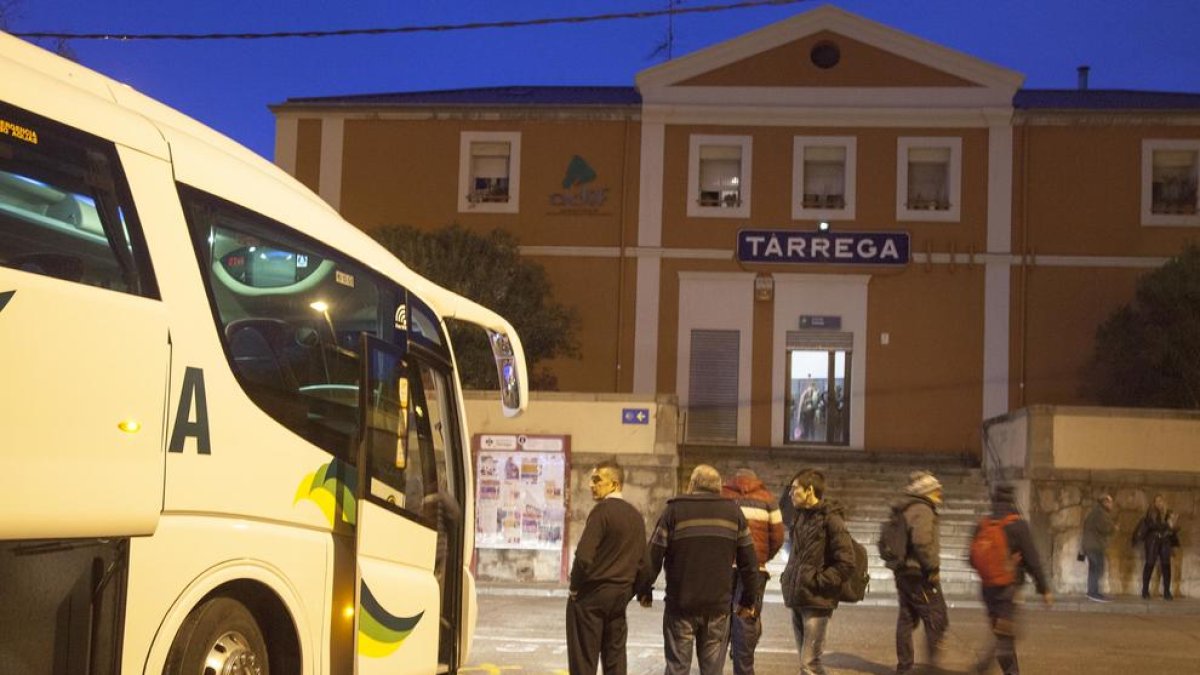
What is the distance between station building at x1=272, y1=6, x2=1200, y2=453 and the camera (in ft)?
91.2

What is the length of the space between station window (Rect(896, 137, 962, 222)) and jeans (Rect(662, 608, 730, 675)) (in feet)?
67.5

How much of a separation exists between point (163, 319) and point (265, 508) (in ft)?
3.82

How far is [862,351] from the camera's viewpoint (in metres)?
28.0

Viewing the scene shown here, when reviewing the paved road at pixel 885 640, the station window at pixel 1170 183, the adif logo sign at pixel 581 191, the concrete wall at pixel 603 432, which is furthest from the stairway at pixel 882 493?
the station window at pixel 1170 183

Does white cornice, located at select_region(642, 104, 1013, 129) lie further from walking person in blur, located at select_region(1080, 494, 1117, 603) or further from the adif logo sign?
walking person in blur, located at select_region(1080, 494, 1117, 603)

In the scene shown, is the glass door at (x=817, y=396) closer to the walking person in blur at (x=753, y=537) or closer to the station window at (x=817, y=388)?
the station window at (x=817, y=388)

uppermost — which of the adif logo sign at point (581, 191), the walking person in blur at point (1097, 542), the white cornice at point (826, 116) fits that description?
the white cornice at point (826, 116)

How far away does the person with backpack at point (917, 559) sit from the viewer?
35.1 ft

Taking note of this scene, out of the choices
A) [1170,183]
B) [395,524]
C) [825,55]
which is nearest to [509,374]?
[395,524]

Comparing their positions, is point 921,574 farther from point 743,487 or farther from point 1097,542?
point 1097,542

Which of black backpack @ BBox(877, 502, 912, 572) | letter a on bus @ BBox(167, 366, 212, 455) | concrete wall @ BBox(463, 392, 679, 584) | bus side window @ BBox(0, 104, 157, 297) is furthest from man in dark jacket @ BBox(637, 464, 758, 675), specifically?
concrete wall @ BBox(463, 392, 679, 584)

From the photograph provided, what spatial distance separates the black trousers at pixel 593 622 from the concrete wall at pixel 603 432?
12554 millimetres

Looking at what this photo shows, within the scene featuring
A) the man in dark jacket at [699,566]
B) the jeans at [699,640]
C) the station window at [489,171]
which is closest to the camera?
the man in dark jacket at [699,566]

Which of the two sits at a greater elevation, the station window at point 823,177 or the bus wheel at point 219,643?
the station window at point 823,177
